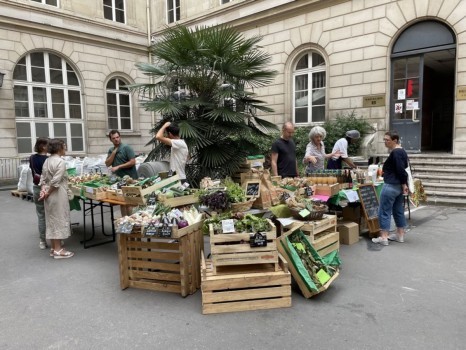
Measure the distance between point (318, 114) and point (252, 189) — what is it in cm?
954

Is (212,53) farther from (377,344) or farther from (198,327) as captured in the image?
(377,344)

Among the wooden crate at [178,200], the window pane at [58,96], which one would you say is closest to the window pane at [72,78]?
the window pane at [58,96]

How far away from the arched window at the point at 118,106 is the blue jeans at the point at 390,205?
14.6m

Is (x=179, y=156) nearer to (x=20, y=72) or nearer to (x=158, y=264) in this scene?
(x=158, y=264)

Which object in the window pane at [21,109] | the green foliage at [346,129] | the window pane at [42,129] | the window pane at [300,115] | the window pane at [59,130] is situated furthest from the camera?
the window pane at [59,130]

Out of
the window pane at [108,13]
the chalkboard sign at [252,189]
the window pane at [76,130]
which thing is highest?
the window pane at [108,13]

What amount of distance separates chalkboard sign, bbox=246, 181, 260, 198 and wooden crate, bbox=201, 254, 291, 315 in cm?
117

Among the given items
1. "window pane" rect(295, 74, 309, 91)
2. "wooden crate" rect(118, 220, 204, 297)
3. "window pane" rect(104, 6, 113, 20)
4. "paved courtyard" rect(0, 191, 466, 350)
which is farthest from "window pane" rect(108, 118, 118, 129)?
"wooden crate" rect(118, 220, 204, 297)

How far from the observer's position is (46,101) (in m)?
15.1

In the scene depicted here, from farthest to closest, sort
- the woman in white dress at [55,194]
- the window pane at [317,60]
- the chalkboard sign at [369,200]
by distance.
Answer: the window pane at [317,60]
the chalkboard sign at [369,200]
the woman in white dress at [55,194]

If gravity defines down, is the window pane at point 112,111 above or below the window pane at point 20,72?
below

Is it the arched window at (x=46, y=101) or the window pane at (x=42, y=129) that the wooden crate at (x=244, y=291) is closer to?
the arched window at (x=46, y=101)

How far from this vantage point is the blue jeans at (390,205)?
5211mm

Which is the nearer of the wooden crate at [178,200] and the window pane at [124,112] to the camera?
the wooden crate at [178,200]
